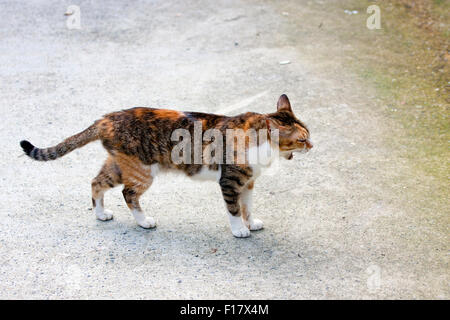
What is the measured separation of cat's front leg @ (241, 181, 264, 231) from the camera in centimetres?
380

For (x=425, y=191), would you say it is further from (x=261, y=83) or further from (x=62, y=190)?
(x=62, y=190)

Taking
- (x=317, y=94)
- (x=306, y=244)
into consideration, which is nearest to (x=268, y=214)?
(x=306, y=244)

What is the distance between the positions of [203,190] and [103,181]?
38.3 inches

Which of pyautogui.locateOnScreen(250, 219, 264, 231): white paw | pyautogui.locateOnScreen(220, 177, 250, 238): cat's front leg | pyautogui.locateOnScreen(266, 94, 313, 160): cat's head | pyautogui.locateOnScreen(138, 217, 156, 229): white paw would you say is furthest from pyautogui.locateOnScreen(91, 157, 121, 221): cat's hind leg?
pyautogui.locateOnScreen(266, 94, 313, 160): cat's head

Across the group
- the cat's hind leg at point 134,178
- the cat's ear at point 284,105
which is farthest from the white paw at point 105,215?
the cat's ear at point 284,105

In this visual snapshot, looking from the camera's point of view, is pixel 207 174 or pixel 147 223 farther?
Answer: pixel 147 223

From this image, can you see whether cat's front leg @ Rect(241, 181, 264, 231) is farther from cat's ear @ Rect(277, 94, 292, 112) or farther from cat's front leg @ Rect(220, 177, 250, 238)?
cat's ear @ Rect(277, 94, 292, 112)

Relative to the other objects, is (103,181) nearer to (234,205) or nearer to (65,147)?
(65,147)

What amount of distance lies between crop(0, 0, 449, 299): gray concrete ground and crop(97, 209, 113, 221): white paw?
42 millimetres

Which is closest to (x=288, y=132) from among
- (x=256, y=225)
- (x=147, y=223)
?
(x=256, y=225)

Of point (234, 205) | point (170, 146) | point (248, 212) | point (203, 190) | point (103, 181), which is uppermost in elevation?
point (170, 146)

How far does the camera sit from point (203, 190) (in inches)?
172

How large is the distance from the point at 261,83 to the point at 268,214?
2.24 m

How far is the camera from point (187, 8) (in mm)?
7707
